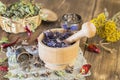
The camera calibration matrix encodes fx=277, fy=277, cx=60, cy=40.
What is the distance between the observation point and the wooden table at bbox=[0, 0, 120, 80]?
44.6 inches

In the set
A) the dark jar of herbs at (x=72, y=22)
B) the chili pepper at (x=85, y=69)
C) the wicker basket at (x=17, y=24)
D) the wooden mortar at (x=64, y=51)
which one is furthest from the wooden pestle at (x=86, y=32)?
the wicker basket at (x=17, y=24)

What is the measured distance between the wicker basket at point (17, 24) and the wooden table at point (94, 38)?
0.03m

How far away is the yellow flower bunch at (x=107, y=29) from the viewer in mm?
1268

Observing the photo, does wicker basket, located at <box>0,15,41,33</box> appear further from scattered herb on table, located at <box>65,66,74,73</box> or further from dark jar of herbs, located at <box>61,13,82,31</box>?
scattered herb on table, located at <box>65,66,74,73</box>

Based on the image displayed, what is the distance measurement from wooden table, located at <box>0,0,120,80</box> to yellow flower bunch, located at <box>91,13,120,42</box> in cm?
4

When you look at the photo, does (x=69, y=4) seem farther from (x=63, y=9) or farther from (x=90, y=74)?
(x=90, y=74)

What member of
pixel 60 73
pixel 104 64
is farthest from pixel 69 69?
pixel 104 64

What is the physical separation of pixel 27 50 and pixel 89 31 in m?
0.33

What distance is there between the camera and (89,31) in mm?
1007

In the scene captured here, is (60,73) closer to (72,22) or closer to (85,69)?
(85,69)

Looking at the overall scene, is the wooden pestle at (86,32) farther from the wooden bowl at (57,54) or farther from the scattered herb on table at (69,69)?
the scattered herb on table at (69,69)

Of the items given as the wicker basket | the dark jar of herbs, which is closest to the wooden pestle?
the dark jar of herbs

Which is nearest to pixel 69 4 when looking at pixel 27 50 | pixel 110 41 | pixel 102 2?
pixel 102 2

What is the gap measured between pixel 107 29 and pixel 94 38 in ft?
0.35
